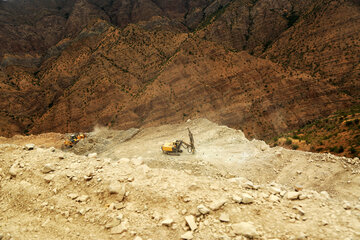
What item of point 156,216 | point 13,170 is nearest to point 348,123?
point 156,216

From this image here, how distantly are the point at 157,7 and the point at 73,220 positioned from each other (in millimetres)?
85177

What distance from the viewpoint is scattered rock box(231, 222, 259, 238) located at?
4.83 meters

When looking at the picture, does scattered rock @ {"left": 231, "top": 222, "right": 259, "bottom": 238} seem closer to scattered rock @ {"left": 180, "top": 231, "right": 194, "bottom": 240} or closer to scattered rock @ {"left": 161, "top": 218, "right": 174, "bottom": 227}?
scattered rock @ {"left": 180, "top": 231, "right": 194, "bottom": 240}

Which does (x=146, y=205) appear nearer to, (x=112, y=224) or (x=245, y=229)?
(x=112, y=224)

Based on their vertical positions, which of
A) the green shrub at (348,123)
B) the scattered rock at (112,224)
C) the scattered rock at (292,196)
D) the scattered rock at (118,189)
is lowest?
the green shrub at (348,123)

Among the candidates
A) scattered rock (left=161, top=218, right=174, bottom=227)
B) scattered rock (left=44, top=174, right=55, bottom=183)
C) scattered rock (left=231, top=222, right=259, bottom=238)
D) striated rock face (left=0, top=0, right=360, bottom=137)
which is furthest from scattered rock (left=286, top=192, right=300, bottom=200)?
striated rock face (left=0, top=0, right=360, bottom=137)

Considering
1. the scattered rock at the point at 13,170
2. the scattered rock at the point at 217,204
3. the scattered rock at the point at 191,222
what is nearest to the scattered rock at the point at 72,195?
the scattered rock at the point at 13,170

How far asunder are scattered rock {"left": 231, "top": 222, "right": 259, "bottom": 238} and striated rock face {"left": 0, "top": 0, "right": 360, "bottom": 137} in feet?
72.8

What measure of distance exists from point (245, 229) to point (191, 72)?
28.7 metres

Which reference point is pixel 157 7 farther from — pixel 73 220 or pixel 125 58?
pixel 73 220

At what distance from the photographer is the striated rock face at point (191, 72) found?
92.4 ft

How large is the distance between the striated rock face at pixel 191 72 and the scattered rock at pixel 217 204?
70.2 feet

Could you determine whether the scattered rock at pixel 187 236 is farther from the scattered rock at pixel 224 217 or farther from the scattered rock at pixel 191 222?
the scattered rock at pixel 224 217

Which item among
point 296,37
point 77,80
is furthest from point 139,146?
point 296,37
